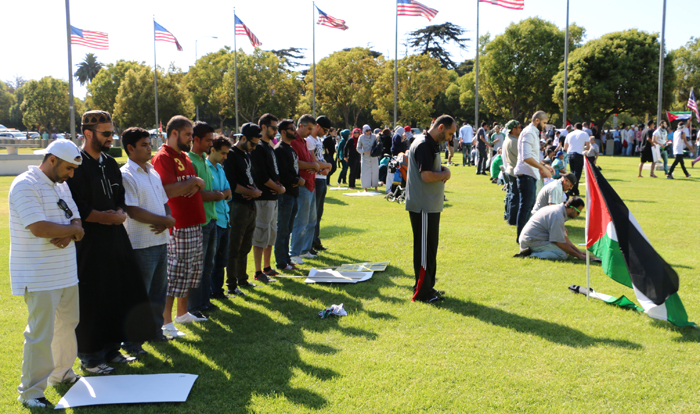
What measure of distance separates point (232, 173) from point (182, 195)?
144 centimetres

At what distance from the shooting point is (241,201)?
6359mm

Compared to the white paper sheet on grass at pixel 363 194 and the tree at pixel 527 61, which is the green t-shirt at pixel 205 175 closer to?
the white paper sheet on grass at pixel 363 194

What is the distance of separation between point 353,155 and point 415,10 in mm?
12544

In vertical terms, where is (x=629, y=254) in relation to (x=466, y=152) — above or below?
below

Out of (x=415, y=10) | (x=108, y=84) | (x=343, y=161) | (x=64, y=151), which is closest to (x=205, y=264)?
(x=64, y=151)

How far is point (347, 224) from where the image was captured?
11.3m

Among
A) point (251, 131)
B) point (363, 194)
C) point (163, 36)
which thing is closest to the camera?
point (251, 131)

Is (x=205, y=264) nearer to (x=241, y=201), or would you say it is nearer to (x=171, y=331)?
(x=171, y=331)

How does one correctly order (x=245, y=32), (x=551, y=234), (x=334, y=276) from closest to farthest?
(x=334, y=276) → (x=551, y=234) → (x=245, y=32)

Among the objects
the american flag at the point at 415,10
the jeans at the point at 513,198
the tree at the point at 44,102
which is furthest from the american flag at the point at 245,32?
the tree at the point at 44,102

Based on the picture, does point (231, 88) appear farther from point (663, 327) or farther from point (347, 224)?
point (663, 327)

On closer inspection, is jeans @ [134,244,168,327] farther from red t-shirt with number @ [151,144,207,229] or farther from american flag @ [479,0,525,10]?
american flag @ [479,0,525,10]

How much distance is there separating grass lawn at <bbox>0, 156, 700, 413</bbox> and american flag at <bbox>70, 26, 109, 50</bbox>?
2030 cm

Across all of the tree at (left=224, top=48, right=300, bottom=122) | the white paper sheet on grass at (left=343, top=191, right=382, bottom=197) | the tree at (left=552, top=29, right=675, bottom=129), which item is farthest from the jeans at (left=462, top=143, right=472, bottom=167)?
the tree at (left=224, top=48, right=300, bottom=122)
